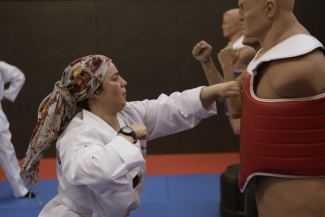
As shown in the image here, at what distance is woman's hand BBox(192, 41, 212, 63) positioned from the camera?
1937mm

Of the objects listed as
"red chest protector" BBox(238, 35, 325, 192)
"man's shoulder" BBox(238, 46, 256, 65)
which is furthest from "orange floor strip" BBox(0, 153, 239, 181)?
"red chest protector" BBox(238, 35, 325, 192)

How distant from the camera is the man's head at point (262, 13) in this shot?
1214 mm

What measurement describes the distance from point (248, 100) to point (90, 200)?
3.04 feet

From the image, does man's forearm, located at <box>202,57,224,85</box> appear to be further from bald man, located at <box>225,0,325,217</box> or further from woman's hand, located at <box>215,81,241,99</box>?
bald man, located at <box>225,0,325,217</box>

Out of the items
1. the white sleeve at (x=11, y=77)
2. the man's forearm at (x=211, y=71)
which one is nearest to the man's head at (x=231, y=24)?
the man's forearm at (x=211, y=71)

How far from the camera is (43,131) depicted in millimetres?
1623

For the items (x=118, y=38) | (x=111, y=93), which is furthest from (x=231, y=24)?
(x=118, y=38)

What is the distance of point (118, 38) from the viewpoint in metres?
4.98

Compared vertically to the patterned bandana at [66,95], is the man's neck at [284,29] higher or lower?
higher

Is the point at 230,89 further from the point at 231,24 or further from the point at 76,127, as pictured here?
the point at 231,24

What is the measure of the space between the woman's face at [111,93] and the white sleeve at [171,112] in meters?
0.25

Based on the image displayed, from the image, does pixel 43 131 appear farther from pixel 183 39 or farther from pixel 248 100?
pixel 183 39

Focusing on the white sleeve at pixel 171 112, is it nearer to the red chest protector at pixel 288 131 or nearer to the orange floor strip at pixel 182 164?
the red chest protector at pixel 288 131

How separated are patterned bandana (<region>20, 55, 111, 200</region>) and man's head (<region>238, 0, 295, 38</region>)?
0.78 m
